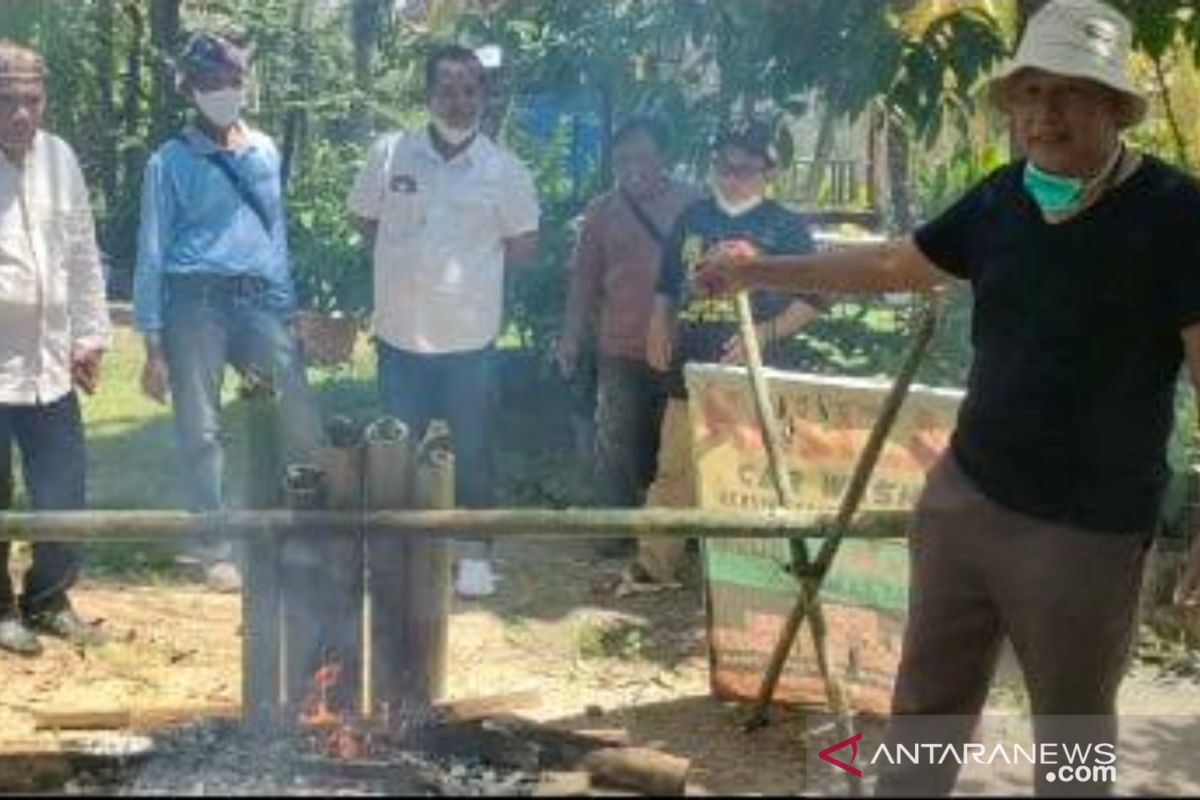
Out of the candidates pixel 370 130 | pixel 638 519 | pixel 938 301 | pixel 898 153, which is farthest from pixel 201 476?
pixel 370 130

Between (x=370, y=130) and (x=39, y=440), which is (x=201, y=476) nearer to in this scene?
(x=39, y=440)

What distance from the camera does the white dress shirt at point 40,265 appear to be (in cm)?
A: 522

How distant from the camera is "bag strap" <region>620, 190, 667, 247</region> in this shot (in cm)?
643

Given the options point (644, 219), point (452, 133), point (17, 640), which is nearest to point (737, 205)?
point (644, 219)

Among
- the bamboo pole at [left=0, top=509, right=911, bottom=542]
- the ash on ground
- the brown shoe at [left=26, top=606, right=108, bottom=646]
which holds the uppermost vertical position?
the bamboo pole at [left=0, top=509, right=911, bottom=542]

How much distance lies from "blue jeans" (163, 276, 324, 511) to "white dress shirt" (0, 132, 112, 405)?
2.46 ft

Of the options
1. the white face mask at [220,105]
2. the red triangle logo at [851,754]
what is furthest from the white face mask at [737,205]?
the red triangle logo at [851,754]

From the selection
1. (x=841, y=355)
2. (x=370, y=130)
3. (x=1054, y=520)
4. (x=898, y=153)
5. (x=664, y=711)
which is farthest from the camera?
(x=370, y=130)

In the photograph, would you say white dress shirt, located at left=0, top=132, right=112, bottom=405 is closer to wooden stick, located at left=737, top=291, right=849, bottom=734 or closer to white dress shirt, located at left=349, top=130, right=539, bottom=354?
white dress shirt, located at left=349, top=130, right=539, bottom=354

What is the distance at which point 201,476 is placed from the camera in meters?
6.31

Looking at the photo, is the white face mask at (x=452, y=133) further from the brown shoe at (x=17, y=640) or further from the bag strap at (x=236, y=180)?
the brown shoe at (x=17, y=640)

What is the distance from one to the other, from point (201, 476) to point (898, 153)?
6.11m

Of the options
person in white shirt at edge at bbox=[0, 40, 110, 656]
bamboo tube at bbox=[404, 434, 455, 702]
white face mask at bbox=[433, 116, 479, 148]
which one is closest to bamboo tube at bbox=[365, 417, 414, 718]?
bamboo tube at bbox=[404, 434, 455, 702]

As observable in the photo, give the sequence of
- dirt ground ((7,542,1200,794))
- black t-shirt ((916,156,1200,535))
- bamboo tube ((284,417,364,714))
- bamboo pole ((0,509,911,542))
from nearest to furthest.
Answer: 1. black t-shirt ((916,156,1200,535))
2. bamboo pole ((0,509,911,542))
3. bamboo tube ((284,417,364,714))
4. dirt ground ((7,542,1200,794))
